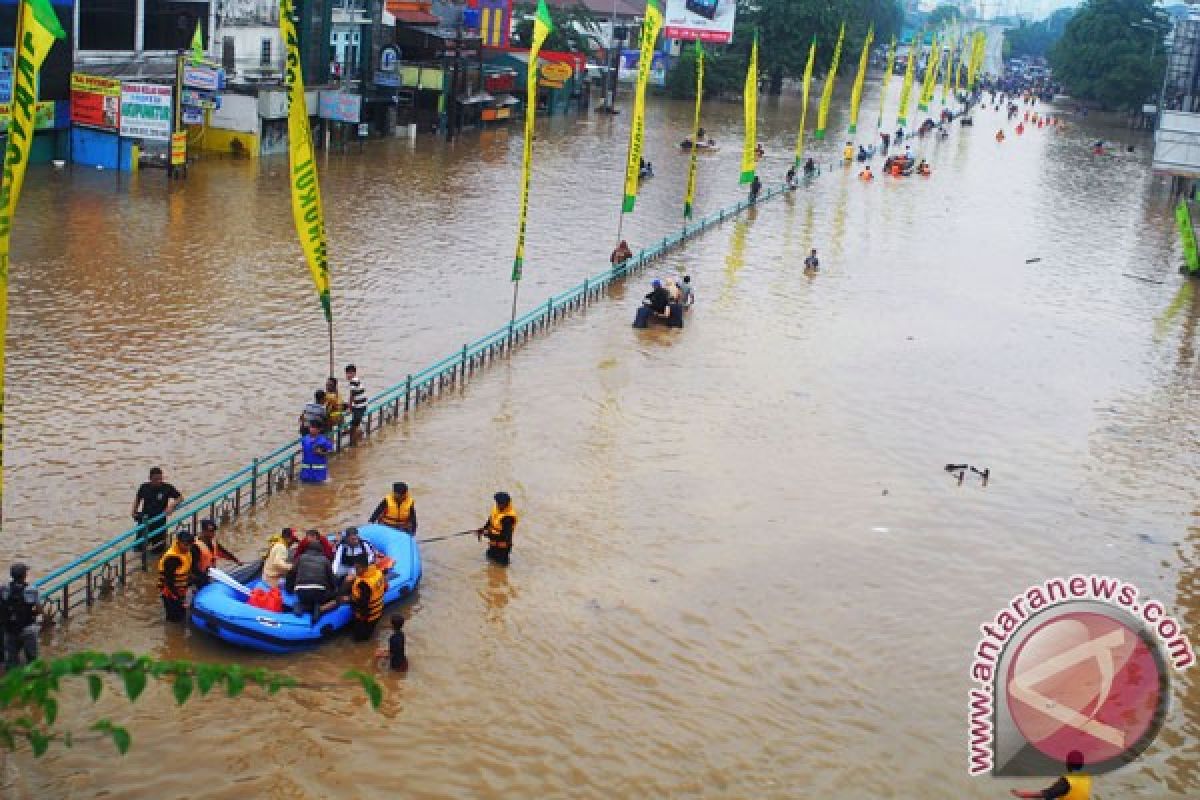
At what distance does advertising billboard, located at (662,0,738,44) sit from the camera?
9225cm

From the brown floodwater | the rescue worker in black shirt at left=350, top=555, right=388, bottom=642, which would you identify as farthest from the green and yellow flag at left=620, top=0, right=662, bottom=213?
the rescue worker in black shirt at left=350, top=555, right=388, bottom=642

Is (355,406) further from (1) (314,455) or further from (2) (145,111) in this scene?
(2) (145,111)

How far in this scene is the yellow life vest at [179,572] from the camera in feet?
47.3

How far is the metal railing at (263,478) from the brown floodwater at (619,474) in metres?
0.36

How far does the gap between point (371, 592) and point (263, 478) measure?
529cm

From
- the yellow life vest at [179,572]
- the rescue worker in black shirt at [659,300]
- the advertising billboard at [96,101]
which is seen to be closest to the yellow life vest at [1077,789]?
the yellow life vest at [179,572]

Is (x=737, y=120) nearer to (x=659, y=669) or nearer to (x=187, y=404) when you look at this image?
(x=187, y=404)

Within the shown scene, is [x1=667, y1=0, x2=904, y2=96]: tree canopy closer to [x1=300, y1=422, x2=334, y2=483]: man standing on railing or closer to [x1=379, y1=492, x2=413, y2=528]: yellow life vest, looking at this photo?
[x1=300, y1=422, x2=334, y2=483]: man standing on railing

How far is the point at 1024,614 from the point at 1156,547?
7981 mm

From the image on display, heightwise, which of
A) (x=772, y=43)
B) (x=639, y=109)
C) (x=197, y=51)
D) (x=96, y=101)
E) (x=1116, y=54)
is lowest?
(x=96, y=101)

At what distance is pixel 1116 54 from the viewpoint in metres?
109

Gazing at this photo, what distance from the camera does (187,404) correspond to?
22094 mm

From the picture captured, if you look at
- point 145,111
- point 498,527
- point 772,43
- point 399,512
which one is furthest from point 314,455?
point 772,43

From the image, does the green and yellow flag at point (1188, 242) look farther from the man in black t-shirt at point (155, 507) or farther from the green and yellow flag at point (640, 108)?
the man in black t-shirt at point (155, 507)
